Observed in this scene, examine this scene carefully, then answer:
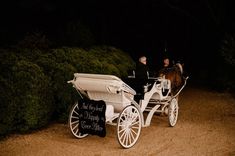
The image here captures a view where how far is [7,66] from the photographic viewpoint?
29.5ft

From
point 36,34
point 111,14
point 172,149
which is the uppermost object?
point 111,14

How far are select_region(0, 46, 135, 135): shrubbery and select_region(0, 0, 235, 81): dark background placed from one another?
11.7 metres

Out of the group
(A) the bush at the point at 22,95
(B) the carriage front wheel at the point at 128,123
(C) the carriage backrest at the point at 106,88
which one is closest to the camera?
(C) the carriage backrest at the point at 106,88

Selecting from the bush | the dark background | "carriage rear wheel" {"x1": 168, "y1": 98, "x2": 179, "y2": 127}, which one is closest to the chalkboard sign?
the bush

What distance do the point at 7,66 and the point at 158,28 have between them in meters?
15.9

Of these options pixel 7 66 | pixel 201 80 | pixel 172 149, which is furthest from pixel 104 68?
pixel 201 80

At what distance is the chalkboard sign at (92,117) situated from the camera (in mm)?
8070

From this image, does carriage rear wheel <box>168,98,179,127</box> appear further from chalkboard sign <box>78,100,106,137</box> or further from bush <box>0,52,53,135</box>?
bush <box>0,52,53,135</box>

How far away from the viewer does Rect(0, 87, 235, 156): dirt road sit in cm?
800

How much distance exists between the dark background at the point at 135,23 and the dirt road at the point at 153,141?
40.0ft

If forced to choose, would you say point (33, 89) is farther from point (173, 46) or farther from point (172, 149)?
point (173, 46)

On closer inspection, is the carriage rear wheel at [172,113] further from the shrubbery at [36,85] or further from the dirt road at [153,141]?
the shrubbery at [36,85]

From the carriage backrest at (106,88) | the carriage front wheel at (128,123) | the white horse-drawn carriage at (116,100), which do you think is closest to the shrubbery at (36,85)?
the white horse-drawn carriage at (116,100)

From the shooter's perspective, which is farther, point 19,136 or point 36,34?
point 36,34
